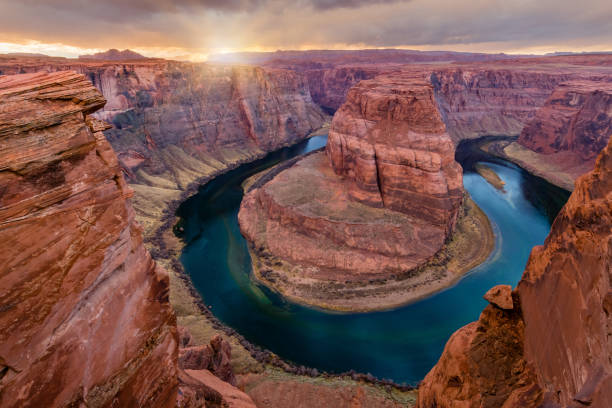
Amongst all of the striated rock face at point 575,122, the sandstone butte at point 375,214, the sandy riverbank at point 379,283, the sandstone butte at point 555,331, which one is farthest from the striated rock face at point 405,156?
the striated rock face at point 575,122

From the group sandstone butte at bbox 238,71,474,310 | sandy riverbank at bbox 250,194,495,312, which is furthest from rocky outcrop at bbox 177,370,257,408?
sandstone butte at bbox 238,71,474,310

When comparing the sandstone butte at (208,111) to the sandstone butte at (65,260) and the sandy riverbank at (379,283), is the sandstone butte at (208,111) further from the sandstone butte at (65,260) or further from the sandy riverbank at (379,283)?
the sandstone butte at (65,260)

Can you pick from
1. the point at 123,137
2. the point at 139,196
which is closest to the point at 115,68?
the point at 123,137

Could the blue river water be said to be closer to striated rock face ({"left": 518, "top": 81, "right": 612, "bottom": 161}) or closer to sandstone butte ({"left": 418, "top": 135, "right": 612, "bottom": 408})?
sandstone butte ({"left": 418, "top": 135, "right": 612, "bottom": 408})

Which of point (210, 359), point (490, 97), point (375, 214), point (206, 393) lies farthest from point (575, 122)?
point (206, 393)

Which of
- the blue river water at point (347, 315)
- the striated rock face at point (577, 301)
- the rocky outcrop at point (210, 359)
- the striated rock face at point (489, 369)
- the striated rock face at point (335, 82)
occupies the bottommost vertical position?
the blue river water at point (347, 315)

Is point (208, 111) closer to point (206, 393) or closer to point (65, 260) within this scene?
point (206, 393)
